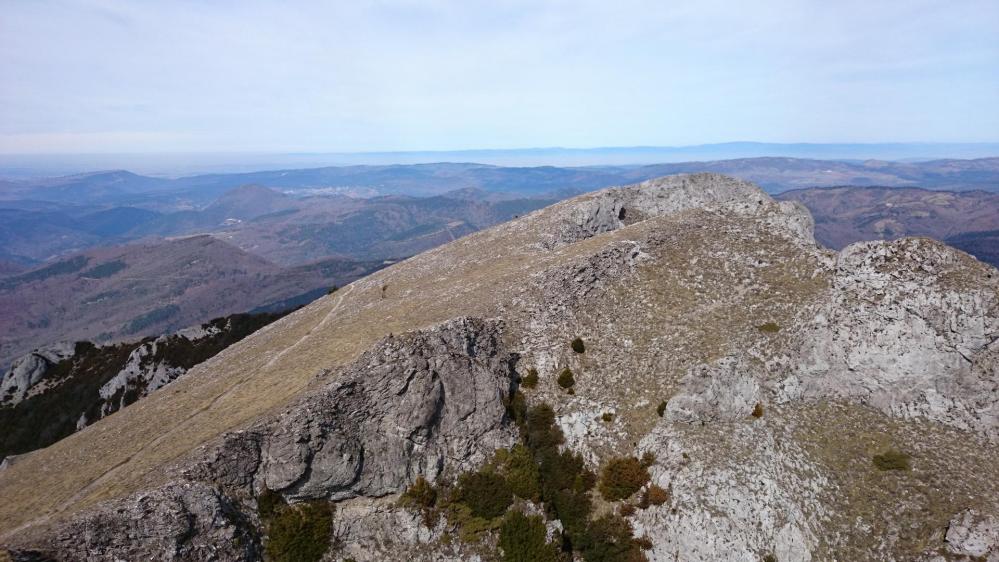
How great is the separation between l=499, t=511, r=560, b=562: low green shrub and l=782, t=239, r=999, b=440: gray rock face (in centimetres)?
2357

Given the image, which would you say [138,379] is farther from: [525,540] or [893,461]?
[893,461]

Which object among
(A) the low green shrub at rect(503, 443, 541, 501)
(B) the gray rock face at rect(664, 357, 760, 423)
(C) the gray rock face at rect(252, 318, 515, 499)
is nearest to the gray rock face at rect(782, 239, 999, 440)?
(B) the gray rock face at rect(664, 357, 760, 423)

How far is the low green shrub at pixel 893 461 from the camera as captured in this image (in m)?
34.5

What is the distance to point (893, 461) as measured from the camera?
34719mm

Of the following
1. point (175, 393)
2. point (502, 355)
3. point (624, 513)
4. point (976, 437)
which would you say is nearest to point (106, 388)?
point (175, 393)

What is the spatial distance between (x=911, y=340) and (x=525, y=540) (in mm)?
35186

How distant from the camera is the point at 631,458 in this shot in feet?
126

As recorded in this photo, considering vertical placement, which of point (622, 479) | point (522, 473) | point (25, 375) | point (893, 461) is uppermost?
point (893, 461)

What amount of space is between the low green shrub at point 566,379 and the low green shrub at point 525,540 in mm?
11440

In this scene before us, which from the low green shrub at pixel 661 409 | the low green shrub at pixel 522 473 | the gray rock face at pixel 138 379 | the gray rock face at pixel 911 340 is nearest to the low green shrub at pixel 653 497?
the low green shrub at pixel 661 409

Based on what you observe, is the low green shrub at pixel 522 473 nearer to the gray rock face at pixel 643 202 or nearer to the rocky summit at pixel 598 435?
the rocky summit at pixel 598 435

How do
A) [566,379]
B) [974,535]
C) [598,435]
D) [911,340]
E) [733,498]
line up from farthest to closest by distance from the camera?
[566,379] < [598,435] < [911,340] < [733,498] < [974,535]

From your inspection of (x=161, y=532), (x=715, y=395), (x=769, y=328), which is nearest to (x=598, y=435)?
(x=715, y=395)

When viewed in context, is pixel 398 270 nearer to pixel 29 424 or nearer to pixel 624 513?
pixel 624 513
